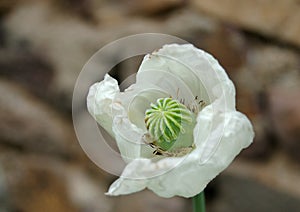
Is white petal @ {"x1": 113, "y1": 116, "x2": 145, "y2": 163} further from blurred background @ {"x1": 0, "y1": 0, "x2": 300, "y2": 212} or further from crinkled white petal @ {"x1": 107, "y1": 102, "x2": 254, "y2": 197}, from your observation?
blurred background @ {"x1": 0, "y1": 0, "x2": 300, "y2": 212}

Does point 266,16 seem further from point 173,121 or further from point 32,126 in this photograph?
point 173,121

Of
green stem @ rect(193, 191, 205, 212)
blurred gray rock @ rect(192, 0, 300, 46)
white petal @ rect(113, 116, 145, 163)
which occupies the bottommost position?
blurred gray rock @ rect(192, 0, 300, 46)

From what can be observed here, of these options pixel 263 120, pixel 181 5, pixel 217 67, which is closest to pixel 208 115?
pixel 217 67

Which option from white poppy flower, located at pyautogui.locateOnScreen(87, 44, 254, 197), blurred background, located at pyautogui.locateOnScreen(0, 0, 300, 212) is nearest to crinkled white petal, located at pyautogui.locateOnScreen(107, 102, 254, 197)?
white poppy flower, located at pyautogui.locateOnScreen(87, 44, 254, 197)

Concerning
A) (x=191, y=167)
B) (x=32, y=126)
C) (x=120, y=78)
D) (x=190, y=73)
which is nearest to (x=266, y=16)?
(x=120, y=78)

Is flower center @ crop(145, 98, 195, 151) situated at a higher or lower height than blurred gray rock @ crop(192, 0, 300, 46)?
higher

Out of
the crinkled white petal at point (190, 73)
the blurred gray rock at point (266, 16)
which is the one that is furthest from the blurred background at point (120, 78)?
the crinkled white petal at point (190, 73)

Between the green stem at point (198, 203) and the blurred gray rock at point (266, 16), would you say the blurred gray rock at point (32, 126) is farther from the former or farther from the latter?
the green stem at point (198, 203)
